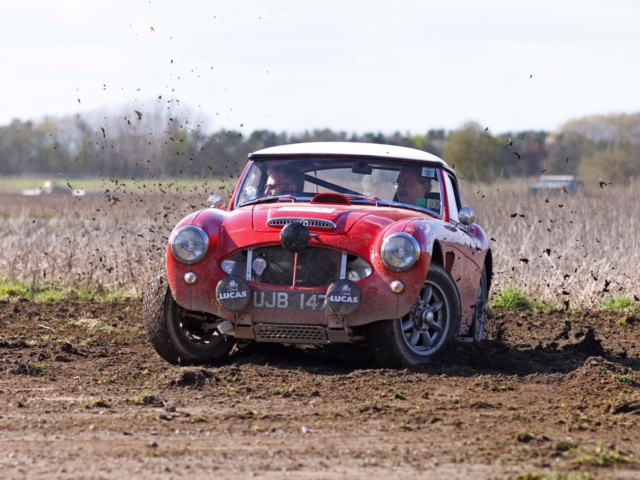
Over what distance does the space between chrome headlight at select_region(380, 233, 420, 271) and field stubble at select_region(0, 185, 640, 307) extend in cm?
533

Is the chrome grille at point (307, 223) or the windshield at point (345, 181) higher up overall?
the windshield at point (345, 181)

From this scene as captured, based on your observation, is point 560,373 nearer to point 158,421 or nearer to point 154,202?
point 158,421

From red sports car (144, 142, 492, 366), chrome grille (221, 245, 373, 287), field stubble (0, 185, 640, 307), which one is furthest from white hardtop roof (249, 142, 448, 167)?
field stubble (0, 185, 640, 307)

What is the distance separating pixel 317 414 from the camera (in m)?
6.64

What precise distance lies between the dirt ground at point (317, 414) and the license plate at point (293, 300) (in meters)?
0.49

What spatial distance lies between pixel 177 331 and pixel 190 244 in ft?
2.44

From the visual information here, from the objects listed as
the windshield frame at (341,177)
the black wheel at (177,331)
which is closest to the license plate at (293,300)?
the black wheel at (177,331)

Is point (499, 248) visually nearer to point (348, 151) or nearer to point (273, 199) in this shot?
point (348, 151)

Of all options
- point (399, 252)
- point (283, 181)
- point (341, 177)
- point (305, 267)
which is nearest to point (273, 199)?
point (283, 181)

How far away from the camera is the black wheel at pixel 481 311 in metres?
10.2

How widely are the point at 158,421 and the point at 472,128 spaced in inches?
733

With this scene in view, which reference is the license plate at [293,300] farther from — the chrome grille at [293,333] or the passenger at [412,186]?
the passenger at [412,186]

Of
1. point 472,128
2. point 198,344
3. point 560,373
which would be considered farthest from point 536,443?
point 472,128

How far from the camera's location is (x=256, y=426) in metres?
6.27
